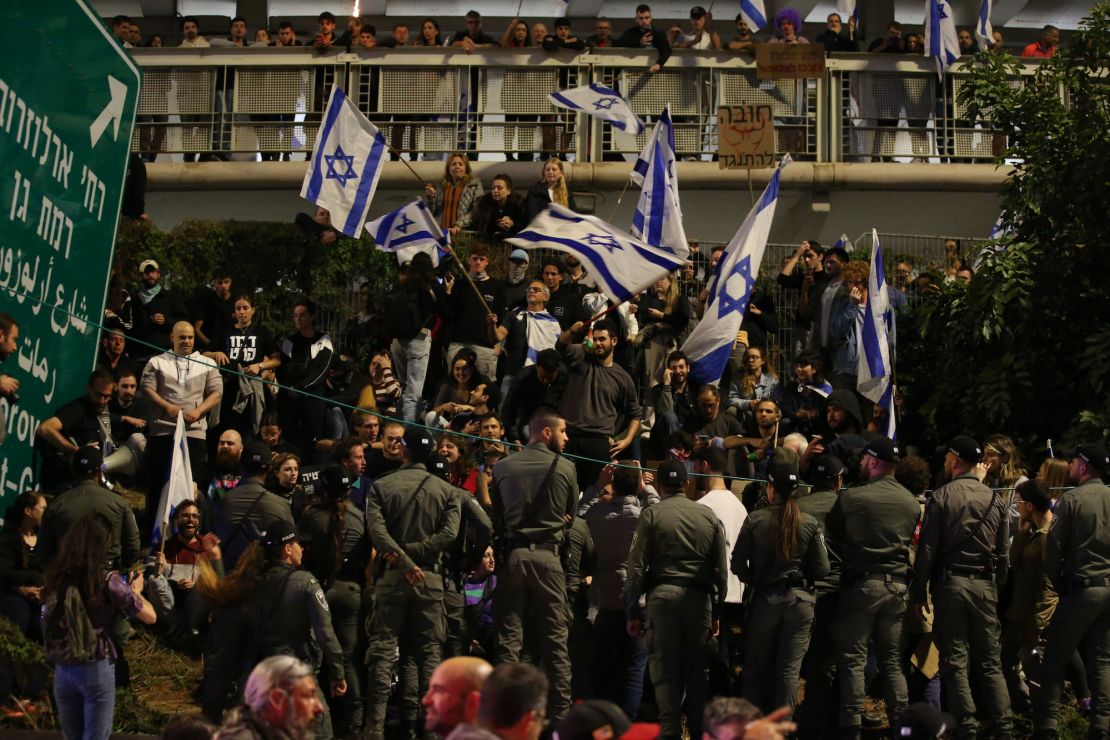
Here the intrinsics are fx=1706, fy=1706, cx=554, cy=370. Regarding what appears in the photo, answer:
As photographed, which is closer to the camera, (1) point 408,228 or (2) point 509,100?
(1) point 408,228

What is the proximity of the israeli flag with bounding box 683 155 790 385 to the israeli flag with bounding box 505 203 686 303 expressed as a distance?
174cm

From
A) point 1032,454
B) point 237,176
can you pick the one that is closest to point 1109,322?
point 1032,454

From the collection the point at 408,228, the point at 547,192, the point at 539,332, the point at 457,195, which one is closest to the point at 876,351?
the point at 539,332

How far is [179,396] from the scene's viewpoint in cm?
1461

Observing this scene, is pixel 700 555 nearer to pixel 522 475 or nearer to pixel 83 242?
pixel 522 475

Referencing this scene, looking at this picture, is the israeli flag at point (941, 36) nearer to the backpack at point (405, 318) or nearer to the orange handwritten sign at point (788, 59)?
the orange handwritten sign at point (788, 59)

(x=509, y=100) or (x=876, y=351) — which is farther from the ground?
(x=509, y=100)

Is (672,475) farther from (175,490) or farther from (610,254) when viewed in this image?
(175,490)

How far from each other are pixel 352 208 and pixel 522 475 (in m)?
6.16

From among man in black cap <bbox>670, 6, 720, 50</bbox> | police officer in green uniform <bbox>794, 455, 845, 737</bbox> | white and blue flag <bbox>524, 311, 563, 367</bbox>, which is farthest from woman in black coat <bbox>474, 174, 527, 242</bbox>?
police officer in green uniform <bbox>794, 455, 845, 737</bbox>

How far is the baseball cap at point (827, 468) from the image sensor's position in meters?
11.8

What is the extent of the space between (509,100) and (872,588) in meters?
13.5

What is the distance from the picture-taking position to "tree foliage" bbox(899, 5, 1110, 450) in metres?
16.8

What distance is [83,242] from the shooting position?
12062 millimetres
